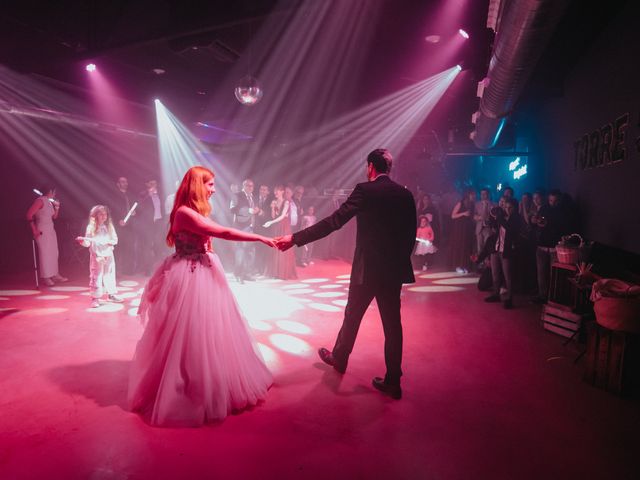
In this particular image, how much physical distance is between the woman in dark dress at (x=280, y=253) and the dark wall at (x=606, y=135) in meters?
4.99

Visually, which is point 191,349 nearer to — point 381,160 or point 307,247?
point 381,160

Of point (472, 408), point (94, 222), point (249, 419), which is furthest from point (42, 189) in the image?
point (472, 408)

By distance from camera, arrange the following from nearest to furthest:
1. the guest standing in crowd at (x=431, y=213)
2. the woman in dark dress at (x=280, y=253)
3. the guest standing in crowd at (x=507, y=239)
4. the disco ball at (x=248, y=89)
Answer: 1. the guest standing in crowd at (x=507, y=239)
2. the disco ball at (x=248, y=89)
3. the woman in dark dress at (x=280, y=253)
4. the guest standing in crowd at (x=431, y=213)

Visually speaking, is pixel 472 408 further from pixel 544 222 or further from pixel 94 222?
pixel 94 222

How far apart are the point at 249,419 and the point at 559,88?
7.28 m

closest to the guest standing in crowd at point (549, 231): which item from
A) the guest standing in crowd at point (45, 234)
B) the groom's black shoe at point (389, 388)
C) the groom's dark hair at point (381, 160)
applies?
the groom's black shoe at point (389, 388)

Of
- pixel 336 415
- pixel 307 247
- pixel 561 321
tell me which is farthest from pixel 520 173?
pixel 336 415

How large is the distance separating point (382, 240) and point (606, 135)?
4.27 m

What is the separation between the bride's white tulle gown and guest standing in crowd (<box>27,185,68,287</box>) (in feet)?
16.7

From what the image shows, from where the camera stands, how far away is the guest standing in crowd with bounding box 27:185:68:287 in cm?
634

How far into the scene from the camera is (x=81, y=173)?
9734 millimetres

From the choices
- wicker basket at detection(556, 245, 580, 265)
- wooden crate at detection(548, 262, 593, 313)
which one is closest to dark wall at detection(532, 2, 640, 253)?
wicker basket at detection(556, 245, 580, 265)

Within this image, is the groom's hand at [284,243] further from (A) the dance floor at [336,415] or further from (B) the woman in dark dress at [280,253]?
(B) the woman in dark dress at [280,253]

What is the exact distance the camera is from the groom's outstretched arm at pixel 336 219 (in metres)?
2.64
